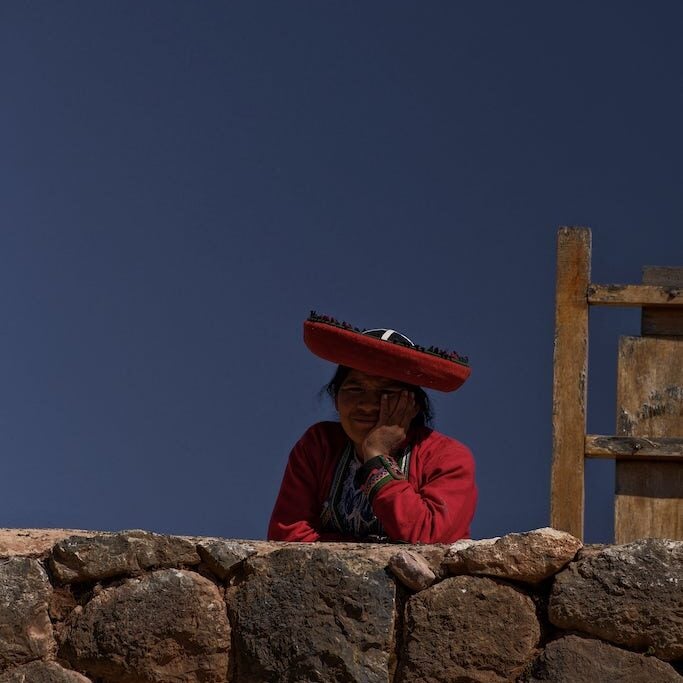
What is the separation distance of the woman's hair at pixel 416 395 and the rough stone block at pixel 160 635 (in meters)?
0.95

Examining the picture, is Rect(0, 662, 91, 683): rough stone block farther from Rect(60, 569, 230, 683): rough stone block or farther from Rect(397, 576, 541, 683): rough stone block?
Rect(397, 576, 541, 683): rough stone block

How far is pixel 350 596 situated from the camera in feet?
9.25

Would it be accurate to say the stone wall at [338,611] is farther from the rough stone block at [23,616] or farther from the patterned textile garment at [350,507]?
the patterned textile garment at [350,507]

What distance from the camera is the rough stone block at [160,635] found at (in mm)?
2877

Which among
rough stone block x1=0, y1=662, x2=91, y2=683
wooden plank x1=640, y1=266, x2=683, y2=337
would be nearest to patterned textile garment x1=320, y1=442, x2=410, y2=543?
rough stone block x1=0, y1=662, x2=91, y2=683

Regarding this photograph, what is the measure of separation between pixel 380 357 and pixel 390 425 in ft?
0.63

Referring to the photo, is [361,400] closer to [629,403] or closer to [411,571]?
[411,571]

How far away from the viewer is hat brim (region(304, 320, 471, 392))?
11.5 feet

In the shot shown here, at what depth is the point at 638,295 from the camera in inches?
Answer: 182

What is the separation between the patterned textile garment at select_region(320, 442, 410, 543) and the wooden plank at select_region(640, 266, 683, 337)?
146cm

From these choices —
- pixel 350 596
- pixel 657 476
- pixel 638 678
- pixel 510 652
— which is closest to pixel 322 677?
pixel 350 596

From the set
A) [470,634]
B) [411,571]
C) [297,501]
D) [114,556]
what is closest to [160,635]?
[114,556]

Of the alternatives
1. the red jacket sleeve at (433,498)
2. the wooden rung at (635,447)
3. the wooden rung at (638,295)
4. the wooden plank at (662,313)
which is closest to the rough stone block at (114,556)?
the red jacket sleeve at (433,498)

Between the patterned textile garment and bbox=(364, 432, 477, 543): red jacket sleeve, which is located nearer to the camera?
bbox=(364, 432, 477, 543): red jacket sleeve
